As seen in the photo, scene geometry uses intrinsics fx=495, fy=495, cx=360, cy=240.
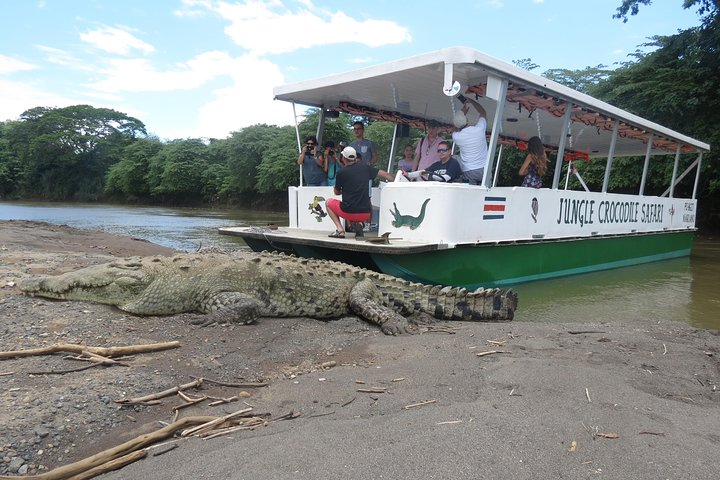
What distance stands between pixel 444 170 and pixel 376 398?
4.61 meters

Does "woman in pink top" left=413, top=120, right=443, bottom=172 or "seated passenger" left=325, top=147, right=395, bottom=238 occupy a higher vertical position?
"woman in pink top" left=413, top=120, right=443, bottom=172

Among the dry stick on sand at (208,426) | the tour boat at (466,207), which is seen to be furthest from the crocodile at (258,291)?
the dry stick on sand at (208,426)

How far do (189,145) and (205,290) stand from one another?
4717 centimetres

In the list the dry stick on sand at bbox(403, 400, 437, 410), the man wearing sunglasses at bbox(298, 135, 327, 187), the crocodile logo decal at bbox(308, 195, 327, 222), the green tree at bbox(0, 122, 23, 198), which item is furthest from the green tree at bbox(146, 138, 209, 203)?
the dry stick on sand at bbox(403, 400, 437, 410)

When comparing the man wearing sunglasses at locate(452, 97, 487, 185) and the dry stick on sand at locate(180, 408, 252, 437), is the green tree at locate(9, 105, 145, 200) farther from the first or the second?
the dry stick on sand at locate(180, 408, 252, 437)

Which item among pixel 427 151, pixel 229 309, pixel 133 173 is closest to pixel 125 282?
pixel 229 309

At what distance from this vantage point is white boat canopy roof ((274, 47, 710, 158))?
20.5 ft

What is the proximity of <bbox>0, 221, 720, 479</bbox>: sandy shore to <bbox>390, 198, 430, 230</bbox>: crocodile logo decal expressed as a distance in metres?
1.94

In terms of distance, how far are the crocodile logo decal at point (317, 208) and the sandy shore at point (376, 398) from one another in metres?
3.79

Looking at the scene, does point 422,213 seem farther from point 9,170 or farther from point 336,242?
point 9,170

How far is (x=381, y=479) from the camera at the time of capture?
1.96 metres

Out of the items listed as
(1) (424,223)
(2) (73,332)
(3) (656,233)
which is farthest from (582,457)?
(3) (656,233)

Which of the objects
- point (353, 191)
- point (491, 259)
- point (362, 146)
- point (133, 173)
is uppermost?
point (133, 173)

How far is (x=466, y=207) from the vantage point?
649 centimetres
